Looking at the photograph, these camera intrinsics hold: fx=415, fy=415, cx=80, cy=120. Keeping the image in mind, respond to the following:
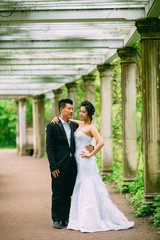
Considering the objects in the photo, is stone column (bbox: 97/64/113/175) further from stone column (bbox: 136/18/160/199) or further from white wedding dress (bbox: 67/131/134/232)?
white wedding dress (bbox: 67/131/134/232)

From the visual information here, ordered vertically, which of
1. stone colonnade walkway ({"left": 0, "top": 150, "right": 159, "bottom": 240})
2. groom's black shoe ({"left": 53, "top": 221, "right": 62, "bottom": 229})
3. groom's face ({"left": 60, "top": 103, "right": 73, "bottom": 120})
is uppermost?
groom's face ({"left": 60, "top": 103, "right": 73, "bottom": 120})

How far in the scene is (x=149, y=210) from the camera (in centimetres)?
800

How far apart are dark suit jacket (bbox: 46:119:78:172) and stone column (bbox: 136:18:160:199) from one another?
183cm

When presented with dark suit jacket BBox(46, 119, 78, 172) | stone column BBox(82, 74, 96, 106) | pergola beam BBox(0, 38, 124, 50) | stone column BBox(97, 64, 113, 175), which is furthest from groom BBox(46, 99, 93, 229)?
stone column BBox(82, 74, 96, 106)

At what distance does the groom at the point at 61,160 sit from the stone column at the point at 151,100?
1.74 m

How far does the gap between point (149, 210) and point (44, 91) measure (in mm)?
18613

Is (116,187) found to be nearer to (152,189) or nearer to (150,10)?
(152,189)

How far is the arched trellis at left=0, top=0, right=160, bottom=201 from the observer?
8023mm

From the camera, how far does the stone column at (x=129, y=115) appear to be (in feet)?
36.2

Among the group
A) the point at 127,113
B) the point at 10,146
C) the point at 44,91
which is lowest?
the point at 10,146

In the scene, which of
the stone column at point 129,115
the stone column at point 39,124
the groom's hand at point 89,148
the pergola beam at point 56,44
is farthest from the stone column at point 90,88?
the stone column at point 39,124

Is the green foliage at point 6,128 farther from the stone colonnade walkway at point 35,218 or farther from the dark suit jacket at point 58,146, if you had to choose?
the dark suit jacket at point 58,146

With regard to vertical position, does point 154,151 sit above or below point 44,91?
below

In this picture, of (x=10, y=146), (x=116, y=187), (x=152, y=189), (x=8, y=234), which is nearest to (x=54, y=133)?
(x=8, y=234)
